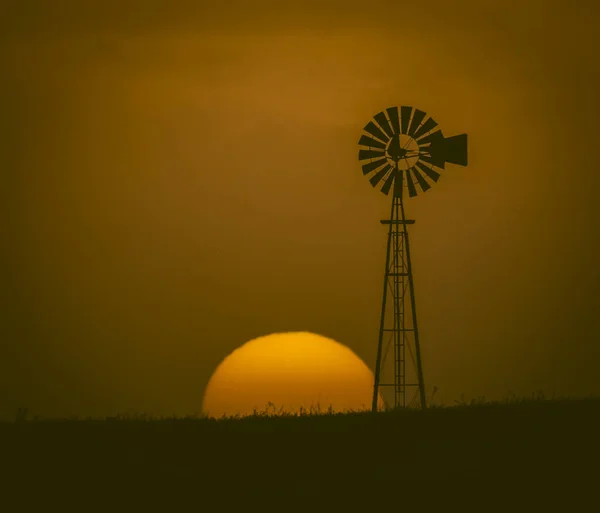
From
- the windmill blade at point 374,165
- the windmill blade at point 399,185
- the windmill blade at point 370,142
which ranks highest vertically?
the windmill blade at point 370,142

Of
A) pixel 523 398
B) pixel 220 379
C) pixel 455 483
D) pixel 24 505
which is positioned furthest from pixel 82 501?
pixel 220 379

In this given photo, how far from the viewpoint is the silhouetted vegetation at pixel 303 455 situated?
7102 mm

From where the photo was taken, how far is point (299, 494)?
6.99 m

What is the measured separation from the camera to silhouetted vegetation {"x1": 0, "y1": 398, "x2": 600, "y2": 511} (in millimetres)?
7102

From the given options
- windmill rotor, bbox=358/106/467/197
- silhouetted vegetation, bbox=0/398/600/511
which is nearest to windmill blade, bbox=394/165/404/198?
windmill rotor, bbox=358/106/467/197

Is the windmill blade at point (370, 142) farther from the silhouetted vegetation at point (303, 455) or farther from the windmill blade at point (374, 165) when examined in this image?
the silhouetted vegetation at point (303, 455)

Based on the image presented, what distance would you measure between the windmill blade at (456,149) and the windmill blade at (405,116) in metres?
0.61

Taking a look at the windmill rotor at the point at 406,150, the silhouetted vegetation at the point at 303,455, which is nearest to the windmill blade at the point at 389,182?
the windmill rotor at the point at 406,150

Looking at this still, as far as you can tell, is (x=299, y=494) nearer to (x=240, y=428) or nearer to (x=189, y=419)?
(x=240, y=428)

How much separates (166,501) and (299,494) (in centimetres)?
90

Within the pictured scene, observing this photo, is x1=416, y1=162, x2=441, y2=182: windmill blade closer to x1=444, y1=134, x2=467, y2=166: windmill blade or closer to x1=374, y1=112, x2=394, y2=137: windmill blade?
x1=444, y1=134, x2=467, y2=166: windmill blade

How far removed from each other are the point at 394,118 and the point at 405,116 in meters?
0.15

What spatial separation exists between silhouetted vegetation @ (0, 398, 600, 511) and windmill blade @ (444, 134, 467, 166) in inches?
230

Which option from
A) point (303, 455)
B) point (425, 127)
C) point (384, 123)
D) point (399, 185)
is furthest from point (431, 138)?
point (303, 455)
